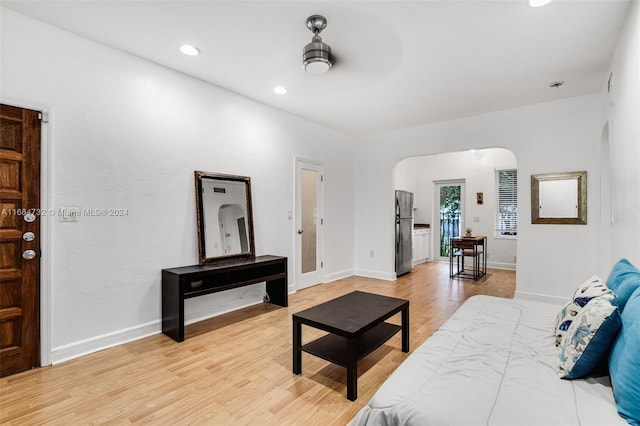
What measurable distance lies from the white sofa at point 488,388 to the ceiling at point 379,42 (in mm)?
2325

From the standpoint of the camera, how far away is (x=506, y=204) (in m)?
6.91

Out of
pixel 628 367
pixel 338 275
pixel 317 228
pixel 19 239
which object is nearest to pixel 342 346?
pixel 628 367

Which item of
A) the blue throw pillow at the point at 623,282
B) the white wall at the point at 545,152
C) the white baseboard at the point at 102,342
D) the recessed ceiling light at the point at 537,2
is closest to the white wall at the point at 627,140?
the blue throw pillow at the point at 623,282

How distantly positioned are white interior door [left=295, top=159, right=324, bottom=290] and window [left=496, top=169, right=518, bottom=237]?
14.2 ft

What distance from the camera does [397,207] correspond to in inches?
230

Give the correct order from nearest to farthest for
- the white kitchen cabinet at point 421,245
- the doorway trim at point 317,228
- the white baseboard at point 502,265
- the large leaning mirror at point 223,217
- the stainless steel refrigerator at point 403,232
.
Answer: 1. the large leaning mirror at point 223,217
2. the doorway trim at point 317,228
3. the stainless steel refrigerator at point 403,232
4. the white baseboard at point 502,265
5. the white kitchen cabinet at point 421,245

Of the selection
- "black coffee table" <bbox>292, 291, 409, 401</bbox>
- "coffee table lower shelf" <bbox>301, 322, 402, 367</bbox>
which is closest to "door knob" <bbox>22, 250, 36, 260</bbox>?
"black coffee table" <bbox>292, 291, 409, 401</bbox>

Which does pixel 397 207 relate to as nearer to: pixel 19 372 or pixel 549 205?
pixel 549 205

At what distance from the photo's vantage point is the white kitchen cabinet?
7234mm

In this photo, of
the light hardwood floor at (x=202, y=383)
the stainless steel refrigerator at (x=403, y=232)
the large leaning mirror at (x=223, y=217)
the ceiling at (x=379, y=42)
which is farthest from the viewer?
the stainless steel refrigerator at (x=403, y=232)

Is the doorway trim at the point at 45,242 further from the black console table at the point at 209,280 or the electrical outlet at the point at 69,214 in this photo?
the black console table at the point at 209,280

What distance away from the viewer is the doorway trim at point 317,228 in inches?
189

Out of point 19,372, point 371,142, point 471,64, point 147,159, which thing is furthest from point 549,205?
point 19,372

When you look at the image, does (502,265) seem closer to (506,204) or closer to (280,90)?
(506,204)
